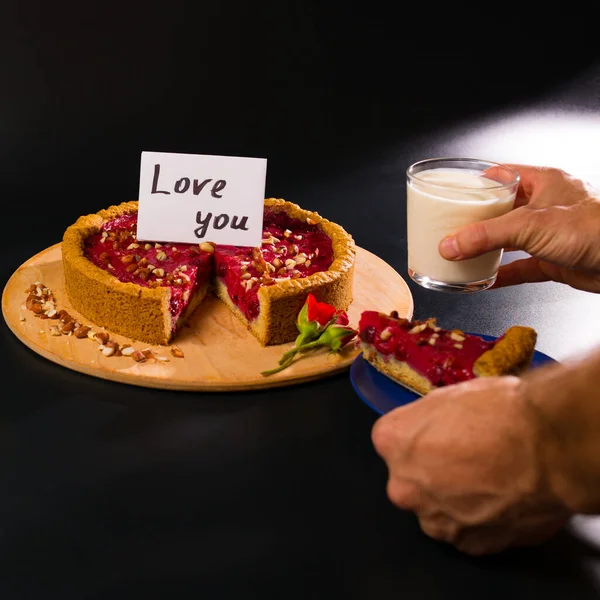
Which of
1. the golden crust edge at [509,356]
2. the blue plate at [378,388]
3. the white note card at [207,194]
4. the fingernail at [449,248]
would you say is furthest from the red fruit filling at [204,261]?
the golden crust edge at [509,356]

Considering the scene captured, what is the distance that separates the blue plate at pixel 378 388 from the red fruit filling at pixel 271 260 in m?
0.62

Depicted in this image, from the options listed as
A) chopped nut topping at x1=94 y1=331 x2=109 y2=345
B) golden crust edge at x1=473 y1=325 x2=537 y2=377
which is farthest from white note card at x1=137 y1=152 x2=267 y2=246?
golden crust edge at x1=473 y1=325 x2=537 y2=377

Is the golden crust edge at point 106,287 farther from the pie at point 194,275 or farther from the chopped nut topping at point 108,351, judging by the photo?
the chopped nut topping at point 108,351

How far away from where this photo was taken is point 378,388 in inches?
117

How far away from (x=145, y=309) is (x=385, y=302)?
105 centimetres

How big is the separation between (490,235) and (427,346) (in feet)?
1.39

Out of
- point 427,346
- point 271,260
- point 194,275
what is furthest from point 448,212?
point 194,275

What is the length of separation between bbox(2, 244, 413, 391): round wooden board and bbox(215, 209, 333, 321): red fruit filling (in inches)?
5.9

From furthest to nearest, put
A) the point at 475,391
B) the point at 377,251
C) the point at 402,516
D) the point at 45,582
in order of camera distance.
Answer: the point at 377,251 < the point at 402,516 < the point at 45,582 < the point at 475,391

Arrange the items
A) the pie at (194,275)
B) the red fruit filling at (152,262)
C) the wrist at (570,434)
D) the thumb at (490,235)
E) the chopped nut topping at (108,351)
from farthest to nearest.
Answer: the red fruit filling at (152,262) < the pie at (194,275) < the chopped nut topping at (108,351) < the thumb at (490,235) < the wrist at (570,434)

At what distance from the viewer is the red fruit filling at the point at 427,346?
9.49ft

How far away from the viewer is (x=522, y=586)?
2.39 metres

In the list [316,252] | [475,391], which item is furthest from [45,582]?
[316,252]

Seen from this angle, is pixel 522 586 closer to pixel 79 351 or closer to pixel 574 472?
pixel 574 472
